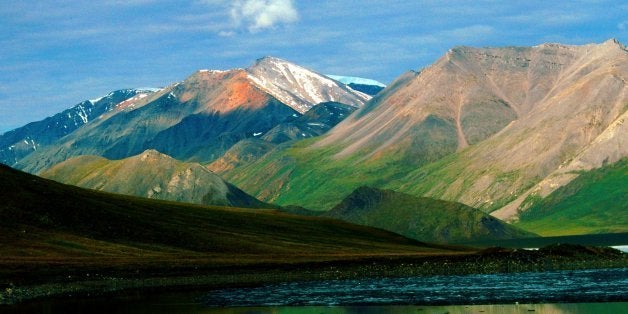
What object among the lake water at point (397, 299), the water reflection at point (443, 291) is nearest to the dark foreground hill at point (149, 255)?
the lake water at point (397, 299)

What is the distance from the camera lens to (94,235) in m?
163

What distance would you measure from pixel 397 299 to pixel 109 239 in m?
88.0

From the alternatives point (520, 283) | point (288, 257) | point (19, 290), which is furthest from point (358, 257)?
point (19, 290)

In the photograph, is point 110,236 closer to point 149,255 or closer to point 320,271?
point 149,255

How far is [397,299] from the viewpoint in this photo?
3450 inches

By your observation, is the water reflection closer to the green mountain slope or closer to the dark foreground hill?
the dark foreground hill

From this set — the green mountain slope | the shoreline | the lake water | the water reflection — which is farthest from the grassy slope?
the water reflection

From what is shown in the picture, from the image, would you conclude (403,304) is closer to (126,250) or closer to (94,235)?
(126,250)

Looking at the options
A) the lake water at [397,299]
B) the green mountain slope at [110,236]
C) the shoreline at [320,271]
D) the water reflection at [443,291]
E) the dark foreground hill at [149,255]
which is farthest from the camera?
the green mountain slope at [110,236]

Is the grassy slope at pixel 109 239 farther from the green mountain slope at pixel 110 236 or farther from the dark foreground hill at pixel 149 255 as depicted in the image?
the dark foreground hill at pixel 149 255

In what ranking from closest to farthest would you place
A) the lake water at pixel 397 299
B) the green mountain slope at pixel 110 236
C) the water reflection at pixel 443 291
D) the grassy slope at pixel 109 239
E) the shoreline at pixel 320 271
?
the lake water at pixel 397 299 → the water reflection at pixel 443 291 → the shoreline at pixel 320 271 → the grassy slope at pixel 109 239 → the green mountain slope at pixel 110 236

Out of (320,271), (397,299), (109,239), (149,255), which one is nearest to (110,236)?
(109,239)

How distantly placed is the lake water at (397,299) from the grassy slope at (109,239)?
108 feet

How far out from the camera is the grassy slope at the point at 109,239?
5433 inches
